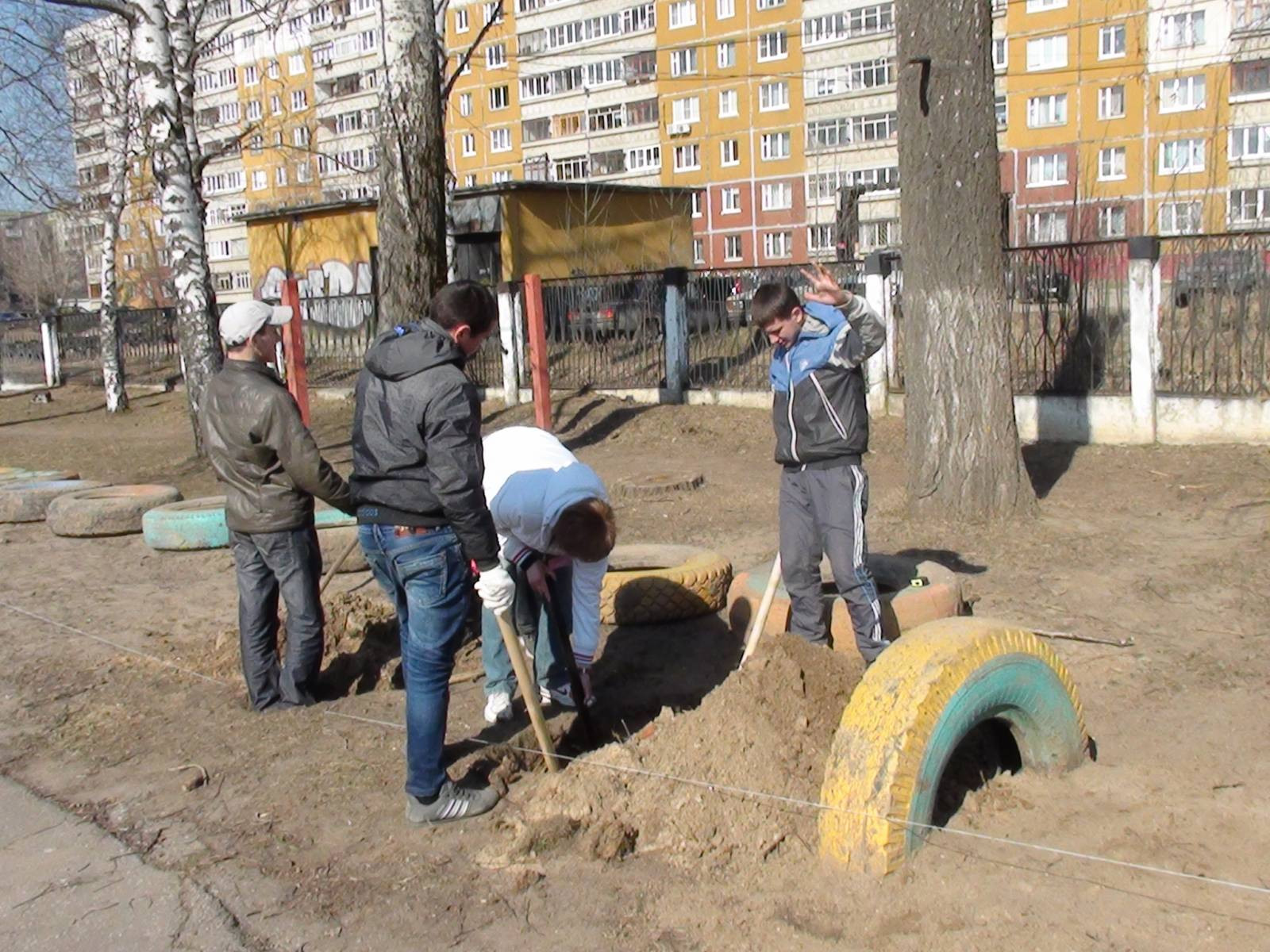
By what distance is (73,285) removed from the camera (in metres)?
73.9

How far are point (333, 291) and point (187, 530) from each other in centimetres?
2046

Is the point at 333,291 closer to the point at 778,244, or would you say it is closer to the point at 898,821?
the point at 898,821

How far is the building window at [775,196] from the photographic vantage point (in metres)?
55.1

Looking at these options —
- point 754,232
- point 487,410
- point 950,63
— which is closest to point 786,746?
point 950,63

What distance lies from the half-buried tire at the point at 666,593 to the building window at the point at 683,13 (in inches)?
2150

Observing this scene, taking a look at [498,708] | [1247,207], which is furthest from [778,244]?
[498,708]

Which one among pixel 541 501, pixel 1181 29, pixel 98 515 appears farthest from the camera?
pixel 1181 29

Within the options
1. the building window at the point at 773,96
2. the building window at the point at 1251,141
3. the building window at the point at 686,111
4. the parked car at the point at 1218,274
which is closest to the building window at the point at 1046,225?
the building window at the point at 1251,141

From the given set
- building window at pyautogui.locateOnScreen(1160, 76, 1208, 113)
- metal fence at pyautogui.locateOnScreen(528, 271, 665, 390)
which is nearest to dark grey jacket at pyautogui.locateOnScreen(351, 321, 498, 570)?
metal fence at pyautogui.locateOnScreen(528, 271, 665, 390)

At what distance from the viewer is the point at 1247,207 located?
2939 centimetres

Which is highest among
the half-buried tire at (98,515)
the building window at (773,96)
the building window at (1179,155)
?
the building window at (773,96)

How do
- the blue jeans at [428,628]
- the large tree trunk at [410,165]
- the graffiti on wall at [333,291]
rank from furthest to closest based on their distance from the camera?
the graffiti on wall at [333,291]
the large tree trunk at [410,165]
the blue jeans at [428,628]

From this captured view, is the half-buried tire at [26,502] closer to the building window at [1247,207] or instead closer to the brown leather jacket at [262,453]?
the brown leather jacket at [262,453]

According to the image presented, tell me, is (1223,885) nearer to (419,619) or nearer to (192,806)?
Answer: (419,619)
